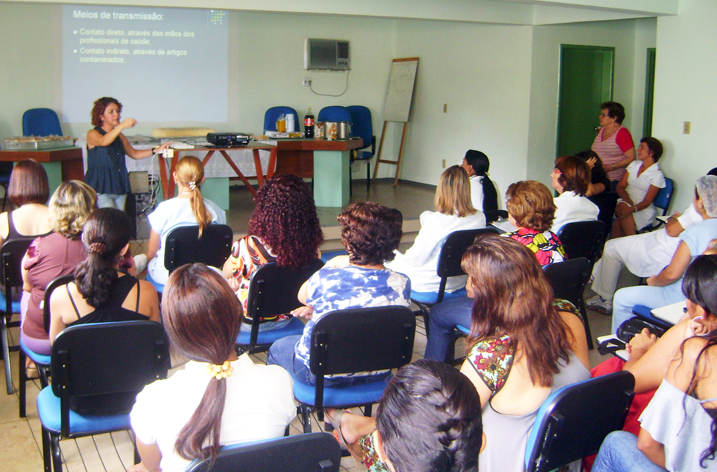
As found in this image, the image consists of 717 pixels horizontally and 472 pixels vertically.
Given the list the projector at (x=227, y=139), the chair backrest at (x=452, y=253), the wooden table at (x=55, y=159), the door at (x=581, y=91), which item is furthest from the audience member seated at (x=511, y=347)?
the door at (x=581, y=91)

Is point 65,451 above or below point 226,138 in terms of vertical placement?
below

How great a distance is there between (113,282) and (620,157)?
16.2 feet

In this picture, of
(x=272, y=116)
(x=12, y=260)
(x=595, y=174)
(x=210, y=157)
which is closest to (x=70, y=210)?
(x=12, y=260)

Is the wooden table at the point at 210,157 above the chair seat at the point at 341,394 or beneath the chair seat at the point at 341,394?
above

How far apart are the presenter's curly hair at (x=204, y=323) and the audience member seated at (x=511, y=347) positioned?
0.62 m

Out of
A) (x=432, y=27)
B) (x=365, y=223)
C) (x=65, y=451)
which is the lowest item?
(x=65, y=451)

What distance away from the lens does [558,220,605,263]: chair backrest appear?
360cm

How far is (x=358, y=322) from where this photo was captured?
79.8 inches

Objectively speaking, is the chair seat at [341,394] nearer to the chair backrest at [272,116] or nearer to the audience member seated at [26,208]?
the audience member seated at [26,208]

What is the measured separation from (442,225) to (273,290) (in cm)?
115

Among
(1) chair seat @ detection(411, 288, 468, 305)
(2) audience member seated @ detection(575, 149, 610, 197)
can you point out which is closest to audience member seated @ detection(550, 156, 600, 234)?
(2) audience member seated @ detection(575, 149, 610, 197)

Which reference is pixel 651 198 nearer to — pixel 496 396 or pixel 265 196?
pixel 265 196

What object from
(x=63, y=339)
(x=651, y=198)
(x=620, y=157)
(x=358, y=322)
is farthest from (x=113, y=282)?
(x=620, y=157)

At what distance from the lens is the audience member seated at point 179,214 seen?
10.9 feet
